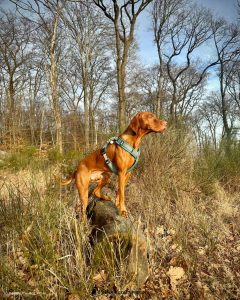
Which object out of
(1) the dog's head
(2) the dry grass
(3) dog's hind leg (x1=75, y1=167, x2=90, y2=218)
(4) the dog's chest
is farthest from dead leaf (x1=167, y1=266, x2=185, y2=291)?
(1) the dog's head

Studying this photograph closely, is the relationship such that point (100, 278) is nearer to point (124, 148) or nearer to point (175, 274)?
point (175, 274)

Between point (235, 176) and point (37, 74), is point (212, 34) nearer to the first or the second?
point (37, 74)

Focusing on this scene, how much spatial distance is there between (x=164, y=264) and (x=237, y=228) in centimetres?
172

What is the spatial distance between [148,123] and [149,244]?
126 cm

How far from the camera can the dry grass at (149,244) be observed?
2.19m

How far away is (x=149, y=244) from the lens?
2682 mm

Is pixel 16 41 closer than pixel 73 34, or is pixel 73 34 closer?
pixel 73 34

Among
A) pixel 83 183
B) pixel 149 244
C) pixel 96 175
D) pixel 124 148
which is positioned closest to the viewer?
pixel 149 244

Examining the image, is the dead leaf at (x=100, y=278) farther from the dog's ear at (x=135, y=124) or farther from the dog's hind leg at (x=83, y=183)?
the dog's ear at (x=135, y=124)

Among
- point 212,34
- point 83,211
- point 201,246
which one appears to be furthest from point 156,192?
point 212,34

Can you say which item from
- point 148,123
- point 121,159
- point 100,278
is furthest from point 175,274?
point 148,123

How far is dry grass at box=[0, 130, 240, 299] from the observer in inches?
86.3

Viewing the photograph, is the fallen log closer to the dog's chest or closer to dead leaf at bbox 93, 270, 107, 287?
dead leaf at bbox 93, 270, 107, 287

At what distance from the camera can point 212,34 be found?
20859 millimetres
